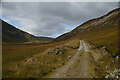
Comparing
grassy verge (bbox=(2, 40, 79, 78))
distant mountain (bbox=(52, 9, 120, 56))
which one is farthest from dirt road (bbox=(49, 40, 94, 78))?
distant mountain (bbox=(52, 9, 120, 56))

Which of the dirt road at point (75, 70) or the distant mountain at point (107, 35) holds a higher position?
the distant mountain at point (107, 35)

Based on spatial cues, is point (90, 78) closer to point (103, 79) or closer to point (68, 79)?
point (103, 79)

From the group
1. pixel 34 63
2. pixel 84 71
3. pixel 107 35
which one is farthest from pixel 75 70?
pixel 107 35

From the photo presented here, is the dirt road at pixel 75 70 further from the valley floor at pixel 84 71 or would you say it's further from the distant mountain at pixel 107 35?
the distant mountain at pixel 107 35

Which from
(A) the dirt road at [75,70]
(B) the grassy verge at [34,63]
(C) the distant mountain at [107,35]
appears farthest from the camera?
(C) the distant mountain at [107,35]

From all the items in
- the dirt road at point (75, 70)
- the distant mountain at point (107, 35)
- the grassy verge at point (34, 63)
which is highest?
the distant mountain at point (107, 35)

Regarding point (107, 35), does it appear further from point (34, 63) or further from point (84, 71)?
point (34, 63)

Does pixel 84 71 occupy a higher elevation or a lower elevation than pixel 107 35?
lower

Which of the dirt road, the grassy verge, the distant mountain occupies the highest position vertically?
the distant mountain

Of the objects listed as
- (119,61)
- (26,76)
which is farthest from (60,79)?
(119,61)

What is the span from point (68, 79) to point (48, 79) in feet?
7.05

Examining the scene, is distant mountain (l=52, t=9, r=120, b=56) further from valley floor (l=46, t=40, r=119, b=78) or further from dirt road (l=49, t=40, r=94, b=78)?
dirt road (l=49, t=40, r=94, b=78)

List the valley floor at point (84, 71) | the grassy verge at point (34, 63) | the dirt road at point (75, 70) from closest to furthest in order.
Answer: the valley floor at point (84, 71) < the dirt road at point (75, 70) < the grassy verge at point (34, 63)

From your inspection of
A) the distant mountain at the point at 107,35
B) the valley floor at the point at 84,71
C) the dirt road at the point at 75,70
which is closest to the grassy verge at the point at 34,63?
the dirt road at the point at 75,70
